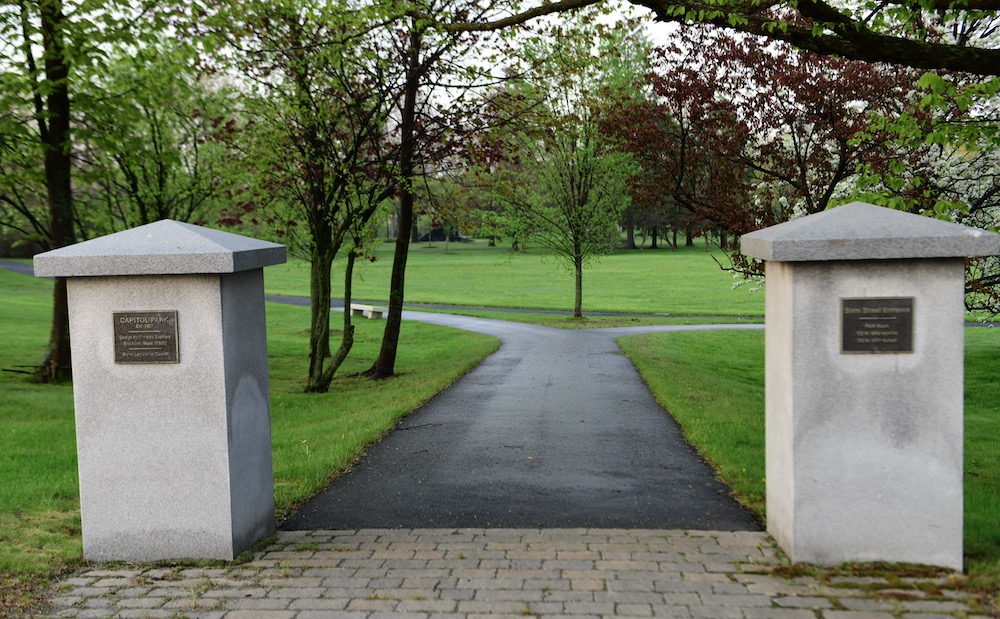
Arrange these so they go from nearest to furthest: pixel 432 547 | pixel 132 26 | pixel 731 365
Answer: pixel 432 547, pixel 132 26, pixel 731 365

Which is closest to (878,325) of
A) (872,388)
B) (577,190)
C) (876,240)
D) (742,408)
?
(872,388)

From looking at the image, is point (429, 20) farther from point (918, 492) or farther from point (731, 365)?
point (731, 365)

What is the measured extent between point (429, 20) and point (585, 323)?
18.2 m

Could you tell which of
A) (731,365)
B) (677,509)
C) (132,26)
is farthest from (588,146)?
(677,509)

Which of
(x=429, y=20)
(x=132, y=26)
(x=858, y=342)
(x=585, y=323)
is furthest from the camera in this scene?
(x=585, y=323)

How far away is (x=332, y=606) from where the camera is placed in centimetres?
490

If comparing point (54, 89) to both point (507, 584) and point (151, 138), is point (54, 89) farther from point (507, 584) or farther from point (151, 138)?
point (507, 584)

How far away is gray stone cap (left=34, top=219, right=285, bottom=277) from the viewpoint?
18.3ft

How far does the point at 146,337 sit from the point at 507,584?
8.86ft

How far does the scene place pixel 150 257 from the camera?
561 centimetres

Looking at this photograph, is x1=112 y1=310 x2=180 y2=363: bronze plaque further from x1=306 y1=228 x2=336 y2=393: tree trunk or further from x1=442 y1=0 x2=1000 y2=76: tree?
x1=306 y1=228 x2=336 y2=393: tree trunk

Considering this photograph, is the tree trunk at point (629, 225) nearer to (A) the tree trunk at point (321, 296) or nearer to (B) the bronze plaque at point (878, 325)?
(A) the tree trunk at point (321, 296)

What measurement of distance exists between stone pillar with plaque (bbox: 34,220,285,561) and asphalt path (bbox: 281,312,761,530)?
2.95 feet

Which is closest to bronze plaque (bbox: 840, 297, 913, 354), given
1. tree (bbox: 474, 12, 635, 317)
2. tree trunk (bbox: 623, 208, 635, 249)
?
tree (bbox: 474, 12, 635, 317)
